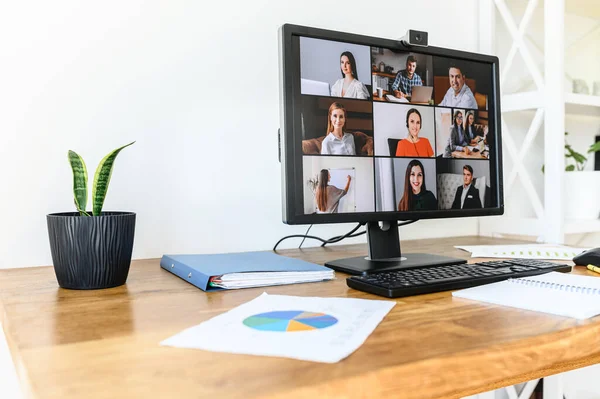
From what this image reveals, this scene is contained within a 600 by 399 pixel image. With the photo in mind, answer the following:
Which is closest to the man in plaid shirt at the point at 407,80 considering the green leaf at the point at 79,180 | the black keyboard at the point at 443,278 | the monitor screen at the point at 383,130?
the monitor screen at the point at 383,130

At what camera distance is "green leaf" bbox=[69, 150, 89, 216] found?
884 millimetres

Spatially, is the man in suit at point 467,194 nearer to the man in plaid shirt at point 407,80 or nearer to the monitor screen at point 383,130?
the monitor screen at point 383,130

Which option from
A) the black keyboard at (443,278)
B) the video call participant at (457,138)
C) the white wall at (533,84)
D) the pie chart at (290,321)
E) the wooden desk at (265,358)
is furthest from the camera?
the white wall at (533,84)

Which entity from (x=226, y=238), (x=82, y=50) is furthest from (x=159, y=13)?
(x=226, y=238)

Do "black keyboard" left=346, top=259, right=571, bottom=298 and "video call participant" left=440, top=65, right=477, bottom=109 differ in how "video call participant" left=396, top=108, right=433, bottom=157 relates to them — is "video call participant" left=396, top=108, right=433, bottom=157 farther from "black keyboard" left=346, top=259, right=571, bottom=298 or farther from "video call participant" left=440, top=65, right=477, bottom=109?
"black keyboard" left=346, top=259, right=571, bottom=298

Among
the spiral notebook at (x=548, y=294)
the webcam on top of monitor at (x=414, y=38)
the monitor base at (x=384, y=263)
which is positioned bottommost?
the spiral notebook at (x=548, y=294)

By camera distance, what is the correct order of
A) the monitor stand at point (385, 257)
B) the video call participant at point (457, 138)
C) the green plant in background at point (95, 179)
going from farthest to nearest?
the video call participant at point (457, 138), the monitor stand at point (385, 257), the green plant in background at point (95, 179)

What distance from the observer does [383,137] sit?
3.34ft

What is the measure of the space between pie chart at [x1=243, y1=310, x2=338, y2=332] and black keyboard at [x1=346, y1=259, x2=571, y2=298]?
17 cm

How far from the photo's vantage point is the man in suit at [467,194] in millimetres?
1116

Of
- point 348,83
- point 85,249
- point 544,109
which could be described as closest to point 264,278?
point 85,249

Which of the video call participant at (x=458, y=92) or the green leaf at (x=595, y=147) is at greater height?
the video call participant at (x=458, y=92)

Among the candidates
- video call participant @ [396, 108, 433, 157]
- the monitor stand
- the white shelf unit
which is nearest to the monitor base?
the monitor stand

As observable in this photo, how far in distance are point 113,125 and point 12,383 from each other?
0.61 m
